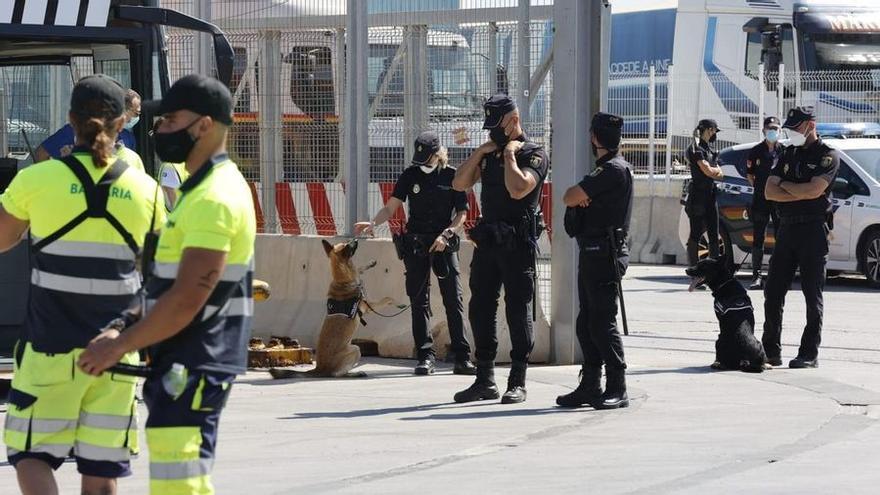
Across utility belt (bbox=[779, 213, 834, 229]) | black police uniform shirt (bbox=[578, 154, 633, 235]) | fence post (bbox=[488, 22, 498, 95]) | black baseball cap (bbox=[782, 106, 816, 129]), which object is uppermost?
fence post (bbox=[488, 22, 498, 95])

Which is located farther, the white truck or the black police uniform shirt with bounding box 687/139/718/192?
the white truck

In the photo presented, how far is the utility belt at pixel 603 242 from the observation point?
30.8 feet

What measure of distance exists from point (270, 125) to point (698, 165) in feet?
20.8

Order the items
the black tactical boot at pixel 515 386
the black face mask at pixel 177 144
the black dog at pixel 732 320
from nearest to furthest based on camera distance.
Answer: the black face mask at pixel 177 144 < the black tactical boot at pixel 515 386 < the black dog at pixel 732 320

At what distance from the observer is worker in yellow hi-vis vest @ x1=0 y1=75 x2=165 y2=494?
213 inches

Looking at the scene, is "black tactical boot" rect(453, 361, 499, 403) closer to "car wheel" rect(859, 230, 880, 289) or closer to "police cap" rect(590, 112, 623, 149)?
"police cap" rect(590, 112, 623, 149)

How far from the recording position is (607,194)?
9.41 meters

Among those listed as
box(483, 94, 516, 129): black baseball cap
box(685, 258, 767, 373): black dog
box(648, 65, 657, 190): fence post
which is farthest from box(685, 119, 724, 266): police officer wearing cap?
box(483, 94, 516, 129): black baseball cap

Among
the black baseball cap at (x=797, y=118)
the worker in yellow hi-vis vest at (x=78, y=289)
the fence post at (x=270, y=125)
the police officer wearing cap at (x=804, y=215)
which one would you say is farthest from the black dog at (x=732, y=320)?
the worker in yellow hi-vis vest at (x=78, y=289)

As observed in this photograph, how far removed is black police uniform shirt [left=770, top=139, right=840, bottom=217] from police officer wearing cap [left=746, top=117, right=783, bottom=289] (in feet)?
19.1

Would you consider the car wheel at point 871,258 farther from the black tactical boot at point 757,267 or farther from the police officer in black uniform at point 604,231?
the police officer in black uniform at point 604,231

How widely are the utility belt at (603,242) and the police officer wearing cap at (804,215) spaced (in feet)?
7.33

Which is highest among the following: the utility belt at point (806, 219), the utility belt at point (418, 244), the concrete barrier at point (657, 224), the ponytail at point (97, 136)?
the ponytail at point (97, 136)

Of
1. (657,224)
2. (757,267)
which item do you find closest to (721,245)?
(757,267)
